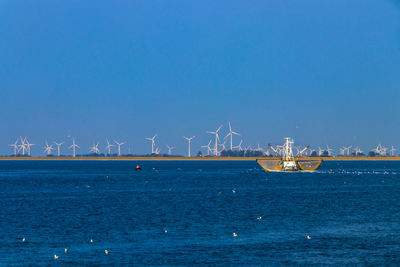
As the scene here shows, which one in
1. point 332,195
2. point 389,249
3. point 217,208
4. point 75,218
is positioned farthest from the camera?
point 332,195

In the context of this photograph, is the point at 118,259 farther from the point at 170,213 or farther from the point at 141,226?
the point at 170,213

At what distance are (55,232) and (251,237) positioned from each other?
21282mm

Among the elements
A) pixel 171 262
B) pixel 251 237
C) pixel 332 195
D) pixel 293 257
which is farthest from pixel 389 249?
pixel 332 195

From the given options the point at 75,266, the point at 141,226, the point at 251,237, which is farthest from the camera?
the point at 141,226

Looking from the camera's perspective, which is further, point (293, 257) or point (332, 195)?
point (332, 195)

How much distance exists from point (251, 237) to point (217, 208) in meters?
34.0

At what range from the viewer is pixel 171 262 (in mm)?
50594

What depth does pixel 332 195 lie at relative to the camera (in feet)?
416

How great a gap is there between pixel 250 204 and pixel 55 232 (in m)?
45.1

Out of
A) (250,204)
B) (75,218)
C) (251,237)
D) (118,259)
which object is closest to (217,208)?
(250,204)

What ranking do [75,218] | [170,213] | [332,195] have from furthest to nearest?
1. [332,195]
2. [170,213]
3. [75,218]

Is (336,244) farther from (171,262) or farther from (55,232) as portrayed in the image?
(55,232)

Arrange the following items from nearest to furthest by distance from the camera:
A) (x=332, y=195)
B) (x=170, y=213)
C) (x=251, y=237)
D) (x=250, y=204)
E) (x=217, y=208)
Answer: (x=251, y=237)
(x=170, y=213)
(x=217, y=208)
(x=250, y=204)
(x=332, y=195)

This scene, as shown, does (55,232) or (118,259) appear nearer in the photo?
(118,259)
